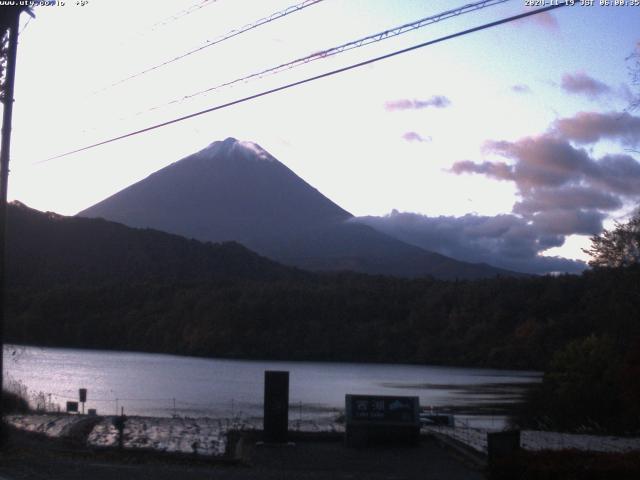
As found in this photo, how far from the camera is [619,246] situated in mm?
35500

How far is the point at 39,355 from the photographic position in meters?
75.1

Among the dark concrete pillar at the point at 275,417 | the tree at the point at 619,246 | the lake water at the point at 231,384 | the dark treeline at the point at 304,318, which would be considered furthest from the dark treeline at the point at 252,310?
the dark concrete pillar at the point at 275,417

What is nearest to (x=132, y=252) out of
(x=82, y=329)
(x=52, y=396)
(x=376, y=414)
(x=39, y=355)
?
(x=82, y=329)

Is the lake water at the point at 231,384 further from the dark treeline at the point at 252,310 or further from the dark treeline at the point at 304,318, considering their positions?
the dark treeline at the point at 252,310

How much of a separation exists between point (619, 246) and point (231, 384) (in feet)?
94.8

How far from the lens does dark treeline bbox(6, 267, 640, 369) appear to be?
75125 millimetres

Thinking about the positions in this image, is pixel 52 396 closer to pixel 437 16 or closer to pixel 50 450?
pixel 50 450

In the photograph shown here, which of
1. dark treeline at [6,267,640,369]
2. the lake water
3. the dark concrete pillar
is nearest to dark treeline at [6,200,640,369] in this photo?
dark treeline at [6,267,640,369]

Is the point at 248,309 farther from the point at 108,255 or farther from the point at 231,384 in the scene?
the point at 231,384

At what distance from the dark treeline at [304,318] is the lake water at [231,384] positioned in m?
2.95

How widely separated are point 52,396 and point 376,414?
27491 millimetres

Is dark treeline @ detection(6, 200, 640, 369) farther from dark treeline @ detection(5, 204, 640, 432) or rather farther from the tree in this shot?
the tree

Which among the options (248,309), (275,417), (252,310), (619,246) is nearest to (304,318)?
(252,310)

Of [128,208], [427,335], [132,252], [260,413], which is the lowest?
[260,413]
